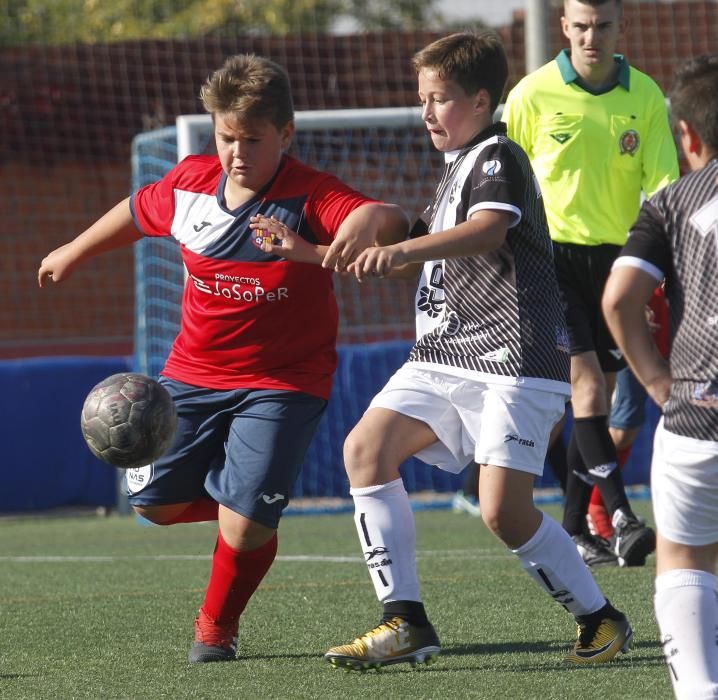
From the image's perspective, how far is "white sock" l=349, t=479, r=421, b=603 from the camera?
13.9 ft

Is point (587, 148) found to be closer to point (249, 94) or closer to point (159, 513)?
point (249, 94)

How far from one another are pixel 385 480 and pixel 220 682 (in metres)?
0.74

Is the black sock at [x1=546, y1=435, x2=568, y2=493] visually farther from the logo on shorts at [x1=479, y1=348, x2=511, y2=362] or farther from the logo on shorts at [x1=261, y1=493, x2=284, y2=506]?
the logo on shorts at [x1=479, y1=348, x2=511, y2=362]

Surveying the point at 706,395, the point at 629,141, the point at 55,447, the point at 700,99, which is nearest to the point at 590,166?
the point at 629,141

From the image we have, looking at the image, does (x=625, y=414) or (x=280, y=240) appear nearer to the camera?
(x=280, y=240)

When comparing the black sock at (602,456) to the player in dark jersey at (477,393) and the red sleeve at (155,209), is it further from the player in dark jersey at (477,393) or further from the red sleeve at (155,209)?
the red sleeve at (155,209)

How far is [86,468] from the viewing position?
10.5 m

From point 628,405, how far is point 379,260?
3.59 meters

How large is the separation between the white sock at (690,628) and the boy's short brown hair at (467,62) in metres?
1.73

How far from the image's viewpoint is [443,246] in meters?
3.91

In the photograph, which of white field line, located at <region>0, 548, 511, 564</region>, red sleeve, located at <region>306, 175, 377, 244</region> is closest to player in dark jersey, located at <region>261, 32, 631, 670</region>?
red sleeve, located at <region>306, 175, 377, 244</region>

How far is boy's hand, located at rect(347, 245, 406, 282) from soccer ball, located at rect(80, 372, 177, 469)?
3.14ft

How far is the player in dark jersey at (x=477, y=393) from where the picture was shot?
4.14m

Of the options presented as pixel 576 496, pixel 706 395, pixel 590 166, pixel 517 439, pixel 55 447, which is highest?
pixel 590 166
